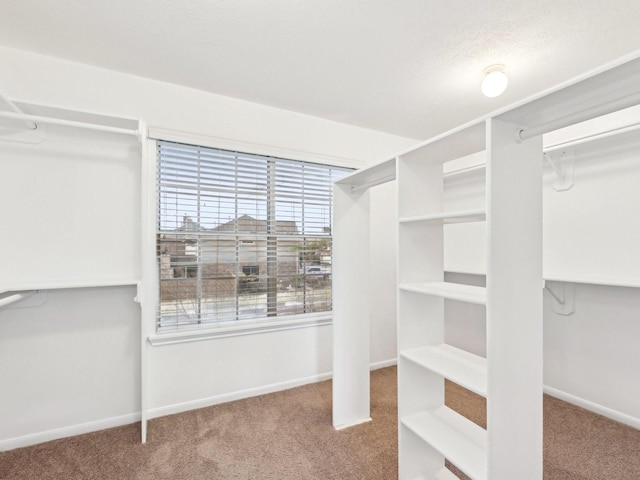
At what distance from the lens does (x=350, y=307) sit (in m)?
2.29

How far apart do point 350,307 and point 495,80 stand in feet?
5.89

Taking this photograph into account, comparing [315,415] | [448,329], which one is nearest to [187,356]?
[315,415]

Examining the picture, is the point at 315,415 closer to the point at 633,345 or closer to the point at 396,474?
the point at 396,474

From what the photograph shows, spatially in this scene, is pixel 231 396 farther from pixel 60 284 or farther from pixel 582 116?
pixel 582 116

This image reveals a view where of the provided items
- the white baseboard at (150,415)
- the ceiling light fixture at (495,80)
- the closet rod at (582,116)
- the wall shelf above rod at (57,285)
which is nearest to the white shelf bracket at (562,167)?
the ceiling light fixture at (495,80)

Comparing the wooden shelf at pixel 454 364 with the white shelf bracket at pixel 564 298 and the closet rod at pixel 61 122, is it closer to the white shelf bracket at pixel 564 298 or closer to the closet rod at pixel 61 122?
the white shelf bracket at pixel 564 298

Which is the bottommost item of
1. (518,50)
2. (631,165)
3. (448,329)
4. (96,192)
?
(448,329)

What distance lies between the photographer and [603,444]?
2.03 metres

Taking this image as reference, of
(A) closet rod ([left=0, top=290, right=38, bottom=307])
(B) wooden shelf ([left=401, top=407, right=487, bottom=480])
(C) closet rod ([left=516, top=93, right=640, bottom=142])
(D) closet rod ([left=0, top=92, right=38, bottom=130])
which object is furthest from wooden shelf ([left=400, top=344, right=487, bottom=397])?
(D) closet rod ([left=0, top=92, right=38, bottom=130])

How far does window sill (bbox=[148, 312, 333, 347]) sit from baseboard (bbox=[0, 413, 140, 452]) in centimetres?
54

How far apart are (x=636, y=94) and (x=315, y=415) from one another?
2478mm

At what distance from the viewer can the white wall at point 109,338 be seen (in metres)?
1.98

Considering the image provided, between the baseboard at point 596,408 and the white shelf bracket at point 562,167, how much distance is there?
1.67m

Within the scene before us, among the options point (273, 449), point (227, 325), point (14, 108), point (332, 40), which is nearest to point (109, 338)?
point (227, 325)
